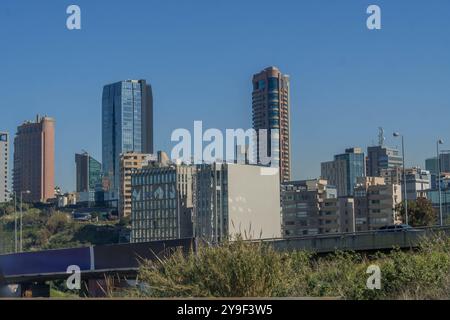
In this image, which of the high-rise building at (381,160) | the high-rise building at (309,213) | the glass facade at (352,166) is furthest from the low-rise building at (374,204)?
the high-rise building at (381,160)

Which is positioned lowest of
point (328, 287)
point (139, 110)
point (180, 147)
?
point (328, 287)

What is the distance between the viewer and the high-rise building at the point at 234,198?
140 ft

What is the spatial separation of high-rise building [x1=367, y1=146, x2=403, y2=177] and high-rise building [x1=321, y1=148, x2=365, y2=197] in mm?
2959

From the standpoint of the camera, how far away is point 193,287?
38.8 ft

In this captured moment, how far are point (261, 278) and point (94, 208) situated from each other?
238ft

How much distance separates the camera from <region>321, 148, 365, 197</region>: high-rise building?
121 meters

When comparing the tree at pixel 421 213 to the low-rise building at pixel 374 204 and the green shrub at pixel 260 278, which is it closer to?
the low-rise building at pixel 374 204

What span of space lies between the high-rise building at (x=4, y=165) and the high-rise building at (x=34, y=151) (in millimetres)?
439

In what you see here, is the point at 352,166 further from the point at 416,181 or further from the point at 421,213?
the point at 421,213

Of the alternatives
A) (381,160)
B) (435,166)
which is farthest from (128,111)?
(381,160)

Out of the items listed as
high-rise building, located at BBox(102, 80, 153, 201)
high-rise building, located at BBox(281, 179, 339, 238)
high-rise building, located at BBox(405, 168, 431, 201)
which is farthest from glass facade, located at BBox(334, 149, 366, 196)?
high-rise building, located at BBox(102, 80, 153, 201)
